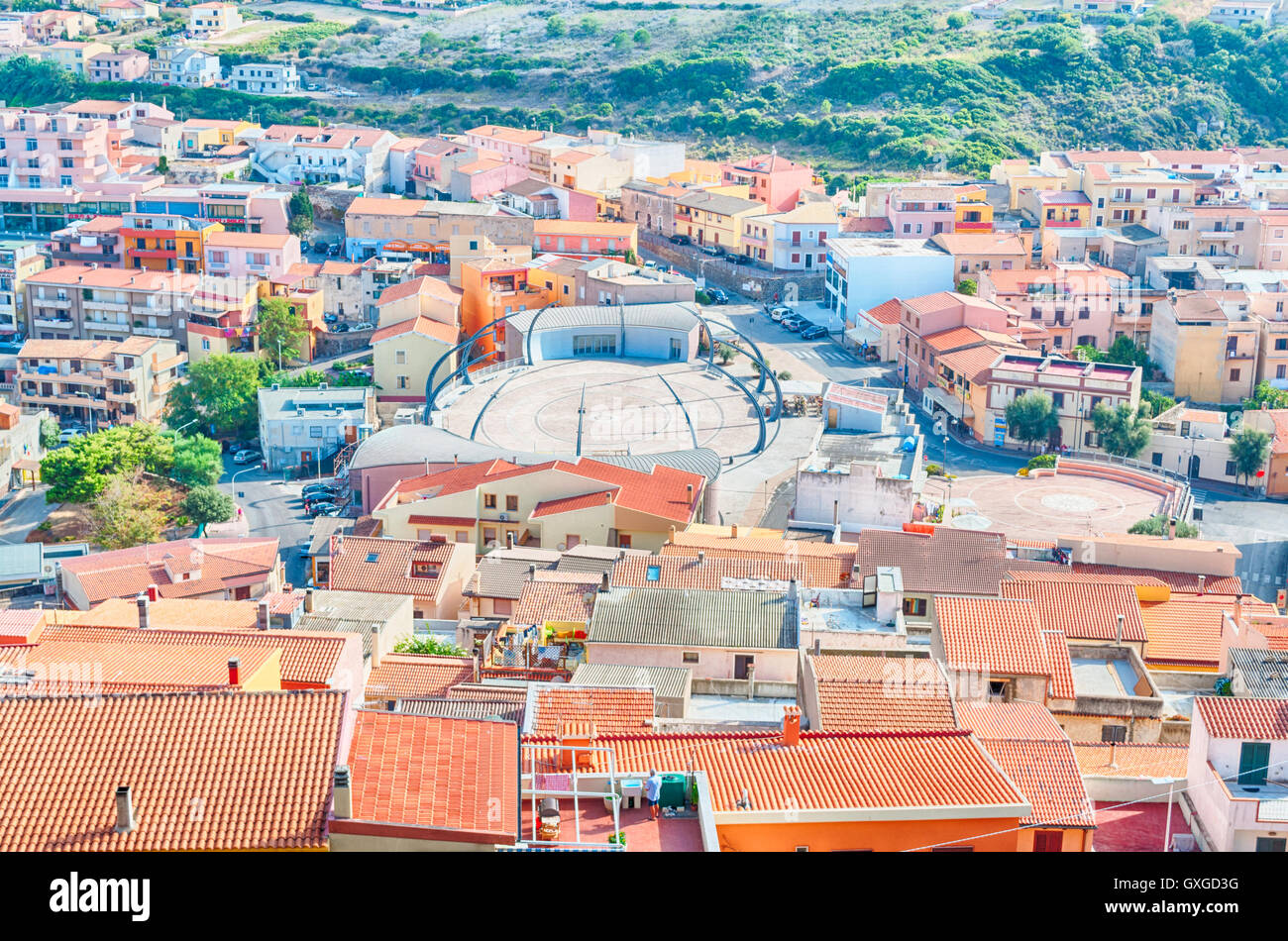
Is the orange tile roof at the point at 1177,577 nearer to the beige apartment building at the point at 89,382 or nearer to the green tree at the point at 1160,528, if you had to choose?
the green tree at the point at 1160,528

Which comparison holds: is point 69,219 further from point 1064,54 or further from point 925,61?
point 1064,54

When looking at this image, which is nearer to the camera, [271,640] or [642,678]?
[642,678]

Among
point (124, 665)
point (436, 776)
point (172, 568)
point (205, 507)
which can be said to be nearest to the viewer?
point (436, 776)

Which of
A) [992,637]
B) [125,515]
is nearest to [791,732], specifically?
[992,637]

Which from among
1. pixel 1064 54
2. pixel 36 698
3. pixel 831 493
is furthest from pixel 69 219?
pixel 36 698

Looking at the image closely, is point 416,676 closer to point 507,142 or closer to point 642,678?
point 642,678

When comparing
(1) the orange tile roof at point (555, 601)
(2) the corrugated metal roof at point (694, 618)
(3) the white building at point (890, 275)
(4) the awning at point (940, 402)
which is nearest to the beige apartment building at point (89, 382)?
(3) the white building at point (890, 275)

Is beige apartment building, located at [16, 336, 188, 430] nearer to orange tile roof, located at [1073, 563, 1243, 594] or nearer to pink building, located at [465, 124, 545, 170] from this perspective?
pink building, located at [465, 124, 545, 170]
